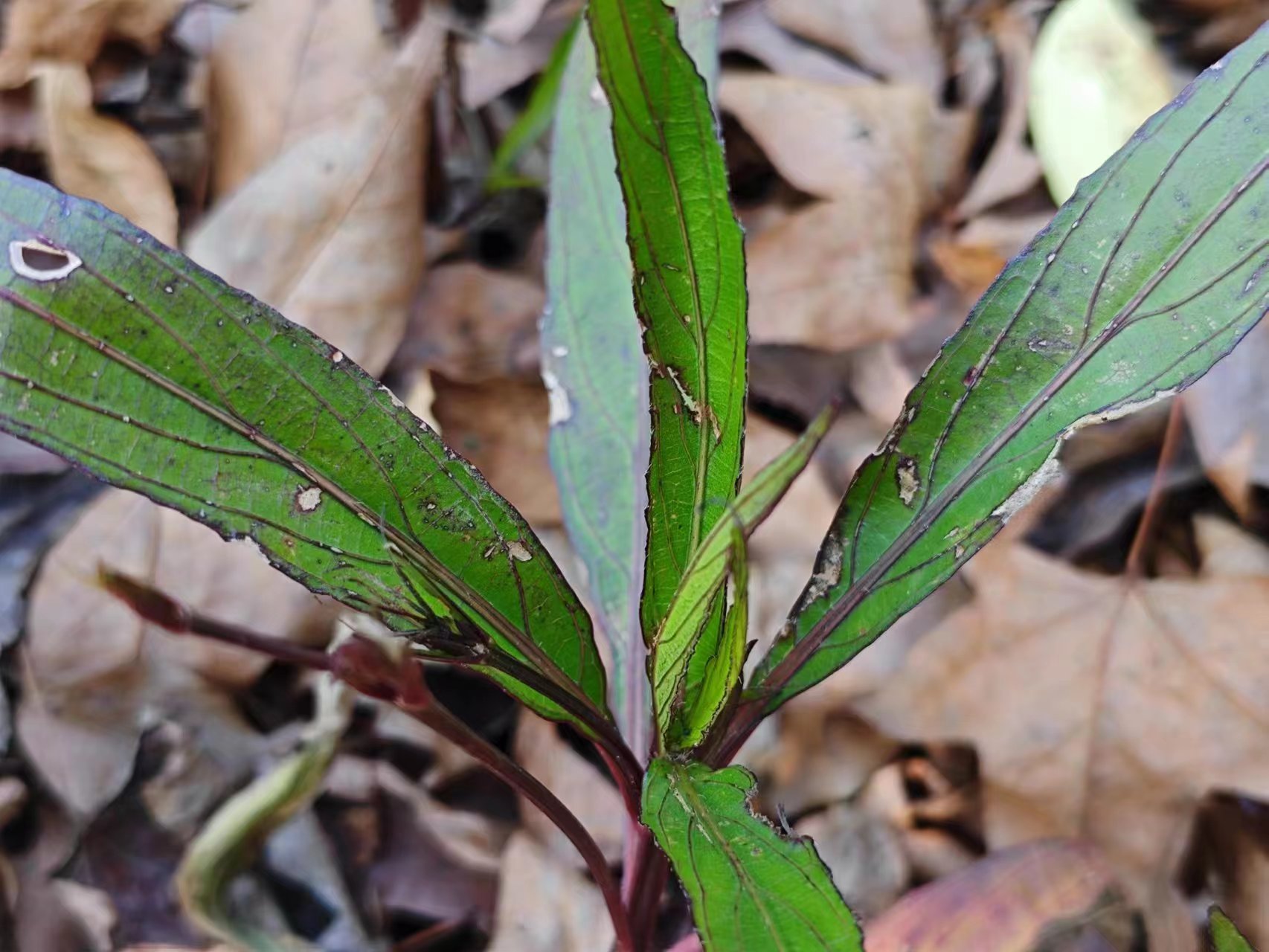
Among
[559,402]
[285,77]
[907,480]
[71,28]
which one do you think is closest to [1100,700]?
[907,480]

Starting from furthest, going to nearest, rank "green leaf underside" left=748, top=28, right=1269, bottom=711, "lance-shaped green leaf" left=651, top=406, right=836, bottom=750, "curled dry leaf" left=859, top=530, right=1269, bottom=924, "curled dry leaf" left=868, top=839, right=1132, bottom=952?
"curled dry leaf" left=859, top=530, right=1269, bottom=924, "curled dry leaf" left=868, top=839, right=1132, bottom=952, "green leaf underside" left=748, top=28, right=1269, bottom=711, "lance-shaped green leaf" left=651, top=406, right=836, bottom=750

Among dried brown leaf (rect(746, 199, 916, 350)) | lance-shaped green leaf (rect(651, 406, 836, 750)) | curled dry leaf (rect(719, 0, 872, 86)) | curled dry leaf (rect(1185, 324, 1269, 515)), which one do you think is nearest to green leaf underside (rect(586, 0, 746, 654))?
lance-shaped green leaf (rect(651, 406, 836, 750))

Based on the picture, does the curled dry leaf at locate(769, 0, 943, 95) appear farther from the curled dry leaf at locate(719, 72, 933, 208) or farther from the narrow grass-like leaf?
the narrow grass-like leaf

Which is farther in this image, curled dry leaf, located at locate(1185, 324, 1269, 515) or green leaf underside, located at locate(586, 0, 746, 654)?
curled dry leaf, located at locate(1185, 324, 1269, 515)

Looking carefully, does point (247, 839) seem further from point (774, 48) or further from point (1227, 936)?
point (774, 48)

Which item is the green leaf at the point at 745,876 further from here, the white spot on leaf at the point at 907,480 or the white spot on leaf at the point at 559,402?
the white spot on leaf at the point at 559,402

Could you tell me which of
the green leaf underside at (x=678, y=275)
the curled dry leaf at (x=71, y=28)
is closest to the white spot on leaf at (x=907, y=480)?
the green leaf underside at (x=678, y=275)

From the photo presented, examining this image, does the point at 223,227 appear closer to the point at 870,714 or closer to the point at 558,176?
the point at 558,176

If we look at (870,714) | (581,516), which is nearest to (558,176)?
(581,516)
